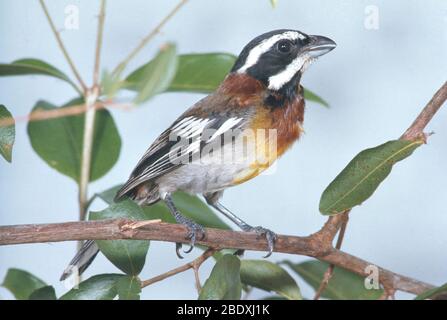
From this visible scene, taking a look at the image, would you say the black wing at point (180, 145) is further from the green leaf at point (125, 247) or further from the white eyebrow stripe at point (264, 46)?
the green leaf at point (125, 247)

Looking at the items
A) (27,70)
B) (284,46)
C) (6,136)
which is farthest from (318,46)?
(6,136)

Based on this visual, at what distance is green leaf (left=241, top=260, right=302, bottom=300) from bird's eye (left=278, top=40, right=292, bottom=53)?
396mm

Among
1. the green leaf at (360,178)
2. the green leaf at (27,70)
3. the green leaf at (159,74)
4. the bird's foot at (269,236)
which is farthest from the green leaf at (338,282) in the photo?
the green leaf at (159,74)

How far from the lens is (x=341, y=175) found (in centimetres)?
81

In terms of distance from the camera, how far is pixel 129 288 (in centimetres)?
78

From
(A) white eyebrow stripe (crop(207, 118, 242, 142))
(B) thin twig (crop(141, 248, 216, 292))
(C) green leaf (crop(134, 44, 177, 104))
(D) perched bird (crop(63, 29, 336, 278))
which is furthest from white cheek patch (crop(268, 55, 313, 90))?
(C) green leaf (crop(134, 44, 177, 104))

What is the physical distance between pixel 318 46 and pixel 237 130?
19 cm

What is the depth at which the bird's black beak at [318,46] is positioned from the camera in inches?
43.7

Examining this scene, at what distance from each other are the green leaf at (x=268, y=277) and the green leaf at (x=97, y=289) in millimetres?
175

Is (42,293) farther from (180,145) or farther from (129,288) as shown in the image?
(180,145)

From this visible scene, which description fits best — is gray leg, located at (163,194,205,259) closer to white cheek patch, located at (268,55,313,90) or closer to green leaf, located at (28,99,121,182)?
green leaf, located at (28,99,121,182)
